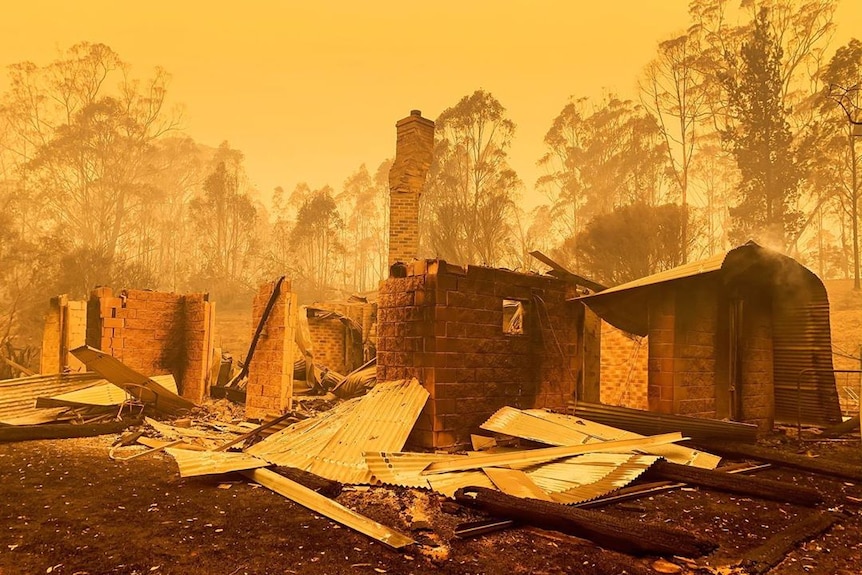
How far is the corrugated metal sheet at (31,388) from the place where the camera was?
24.5ft

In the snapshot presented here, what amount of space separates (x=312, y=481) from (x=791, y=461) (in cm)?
511

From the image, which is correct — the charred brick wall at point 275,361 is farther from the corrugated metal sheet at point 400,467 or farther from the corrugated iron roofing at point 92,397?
the corrugated metal sheet at point 400,467

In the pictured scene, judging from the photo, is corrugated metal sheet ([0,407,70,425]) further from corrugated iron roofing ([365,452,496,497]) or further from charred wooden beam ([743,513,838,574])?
charred wooden beam ([743,513,838,574])

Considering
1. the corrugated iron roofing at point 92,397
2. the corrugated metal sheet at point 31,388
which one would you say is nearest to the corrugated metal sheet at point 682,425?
the corrugated iron roofing at point 92,397

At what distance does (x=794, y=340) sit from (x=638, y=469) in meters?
5.46

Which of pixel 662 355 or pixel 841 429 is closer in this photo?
pixel 662 355

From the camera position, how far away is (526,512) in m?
3.47

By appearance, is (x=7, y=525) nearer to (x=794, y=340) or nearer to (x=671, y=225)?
(x=794, y=340)

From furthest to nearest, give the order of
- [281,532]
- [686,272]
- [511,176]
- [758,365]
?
[511,176]
[758,365]
[686,272]
[281,532]

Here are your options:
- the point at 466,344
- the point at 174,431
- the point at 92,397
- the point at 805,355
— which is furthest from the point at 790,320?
the point at 92,397

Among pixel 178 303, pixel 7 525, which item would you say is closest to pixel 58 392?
pixel 178 303

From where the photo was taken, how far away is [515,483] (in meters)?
4.11

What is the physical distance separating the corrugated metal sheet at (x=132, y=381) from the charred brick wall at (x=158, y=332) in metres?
1.20

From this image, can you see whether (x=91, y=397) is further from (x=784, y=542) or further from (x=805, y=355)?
(x=805, y=355)
